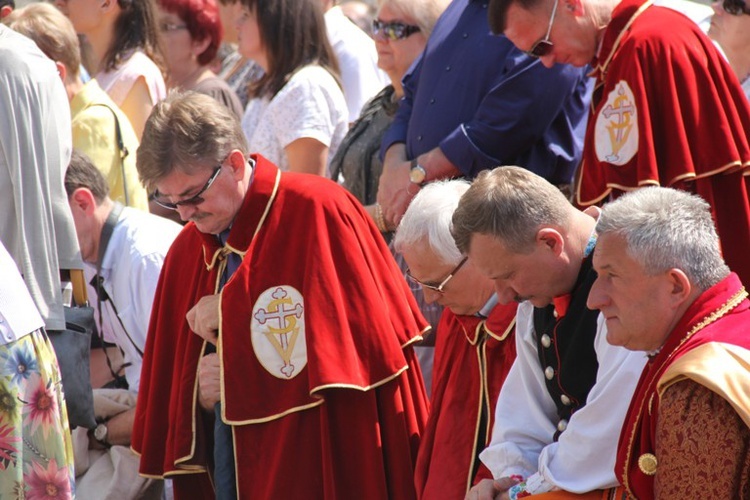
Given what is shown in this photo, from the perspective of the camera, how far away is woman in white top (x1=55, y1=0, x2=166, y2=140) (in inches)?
282

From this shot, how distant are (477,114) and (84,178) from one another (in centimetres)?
168

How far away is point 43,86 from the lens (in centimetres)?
532

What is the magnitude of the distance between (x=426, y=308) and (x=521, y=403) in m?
1.54

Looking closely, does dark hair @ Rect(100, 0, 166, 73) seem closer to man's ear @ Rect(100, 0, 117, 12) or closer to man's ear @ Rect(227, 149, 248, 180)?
man's ear @ Rect(100, 0, 117, 12)

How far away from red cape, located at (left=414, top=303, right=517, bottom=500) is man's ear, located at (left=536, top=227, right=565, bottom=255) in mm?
503

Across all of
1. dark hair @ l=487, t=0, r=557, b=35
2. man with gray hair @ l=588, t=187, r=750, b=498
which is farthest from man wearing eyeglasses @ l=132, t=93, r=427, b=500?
man with gray hair @ l=588, t=187, r=750, b=498

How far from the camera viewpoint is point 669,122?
4.71 metres

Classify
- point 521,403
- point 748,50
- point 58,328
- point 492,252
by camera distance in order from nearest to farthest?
point 492,252
point 521,403
point 58,328
point 748,50

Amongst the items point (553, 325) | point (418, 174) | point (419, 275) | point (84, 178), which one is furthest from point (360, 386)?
point (84, 178)

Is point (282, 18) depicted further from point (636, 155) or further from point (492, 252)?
point (492, 252)

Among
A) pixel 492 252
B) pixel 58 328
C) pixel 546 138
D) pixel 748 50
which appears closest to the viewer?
pixel 492 252

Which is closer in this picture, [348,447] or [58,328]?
[348,447]

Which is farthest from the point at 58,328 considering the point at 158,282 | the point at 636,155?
the point at 636,155

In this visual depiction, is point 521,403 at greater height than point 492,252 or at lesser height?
lesser
